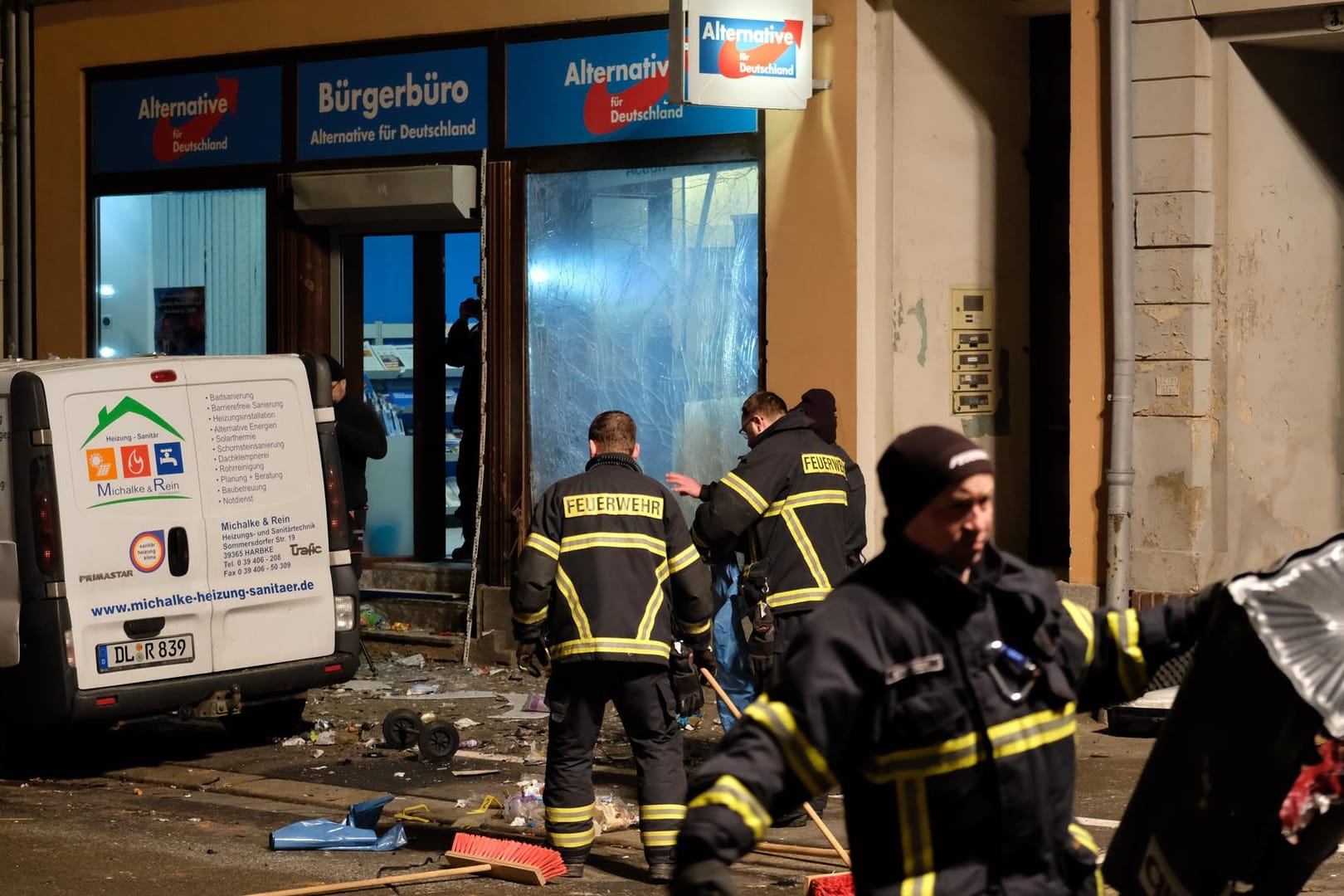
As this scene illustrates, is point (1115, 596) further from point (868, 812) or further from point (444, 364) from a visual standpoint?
point (868, 812)

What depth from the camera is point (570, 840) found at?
23.8ft

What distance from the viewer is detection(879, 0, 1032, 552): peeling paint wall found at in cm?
1195

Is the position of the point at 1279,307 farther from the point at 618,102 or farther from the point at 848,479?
the point at 618,102

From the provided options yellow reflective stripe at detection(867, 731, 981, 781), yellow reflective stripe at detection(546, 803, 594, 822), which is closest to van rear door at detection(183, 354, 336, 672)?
yellow reflective stripe at detection(546, 803, 594, 822)

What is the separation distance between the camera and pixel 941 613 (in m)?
3.40

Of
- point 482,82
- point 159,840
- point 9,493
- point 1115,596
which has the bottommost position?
point 159,840

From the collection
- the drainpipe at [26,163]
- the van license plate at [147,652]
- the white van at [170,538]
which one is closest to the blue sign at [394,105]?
the drainpipe at [26,163]

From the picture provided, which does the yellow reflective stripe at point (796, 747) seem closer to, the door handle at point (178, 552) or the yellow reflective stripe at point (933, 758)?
the yellow reflective stripe at point (933, 758)

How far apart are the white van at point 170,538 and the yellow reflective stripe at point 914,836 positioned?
251 inches

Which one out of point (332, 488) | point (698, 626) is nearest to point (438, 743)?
point (332, 488)

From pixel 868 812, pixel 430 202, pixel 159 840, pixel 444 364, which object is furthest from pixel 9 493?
pixel 868 812

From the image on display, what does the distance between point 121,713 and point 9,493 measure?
1176mm

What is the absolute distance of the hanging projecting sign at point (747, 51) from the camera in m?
11.0

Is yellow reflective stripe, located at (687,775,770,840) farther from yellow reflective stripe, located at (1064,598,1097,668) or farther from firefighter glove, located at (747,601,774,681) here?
firefighter glove, located at (747,601,774,681)
